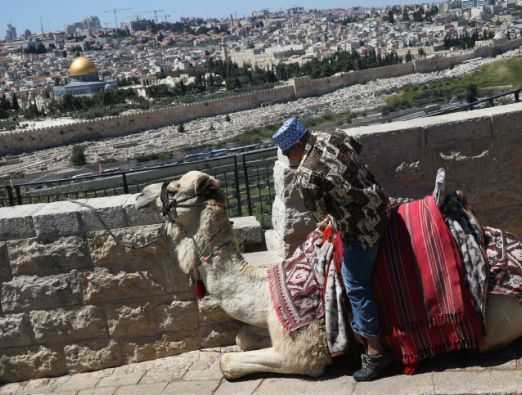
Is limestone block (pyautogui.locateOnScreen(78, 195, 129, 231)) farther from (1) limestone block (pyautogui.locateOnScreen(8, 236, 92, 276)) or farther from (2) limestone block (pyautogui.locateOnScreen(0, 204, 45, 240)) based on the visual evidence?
(2) limestone block (pyautogui.locateOnScreen(0, 204, 45, 240))

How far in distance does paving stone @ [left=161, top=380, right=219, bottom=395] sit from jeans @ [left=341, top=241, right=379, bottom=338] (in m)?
0.99

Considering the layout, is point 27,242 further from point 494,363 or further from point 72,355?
point 494,363

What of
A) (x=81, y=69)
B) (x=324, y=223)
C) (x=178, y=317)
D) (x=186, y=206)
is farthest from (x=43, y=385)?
(x=81, y=69)

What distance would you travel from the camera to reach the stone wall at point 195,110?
68206 mm

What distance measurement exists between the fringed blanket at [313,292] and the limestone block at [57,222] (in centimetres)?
126

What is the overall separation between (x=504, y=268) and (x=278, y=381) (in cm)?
129

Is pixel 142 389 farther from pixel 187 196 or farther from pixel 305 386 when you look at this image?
pixel 187 196

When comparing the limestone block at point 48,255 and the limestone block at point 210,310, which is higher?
the limestone block at point 48,255

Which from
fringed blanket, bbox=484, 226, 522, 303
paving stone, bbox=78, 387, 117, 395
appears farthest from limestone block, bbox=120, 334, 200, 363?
fringed blanket, bbox=484, 226, 522, 303

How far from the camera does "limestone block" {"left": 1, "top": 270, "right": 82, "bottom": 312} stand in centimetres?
457

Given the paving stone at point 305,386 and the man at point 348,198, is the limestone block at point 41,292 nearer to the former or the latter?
the paving stone at point 305,386

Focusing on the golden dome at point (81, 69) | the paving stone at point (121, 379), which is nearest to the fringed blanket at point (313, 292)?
the paving stone at point (121, 379)

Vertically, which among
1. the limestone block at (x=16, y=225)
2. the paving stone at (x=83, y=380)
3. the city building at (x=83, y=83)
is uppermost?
the limestone block at (x=16, y=225)

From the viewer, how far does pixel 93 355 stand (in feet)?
15.4
